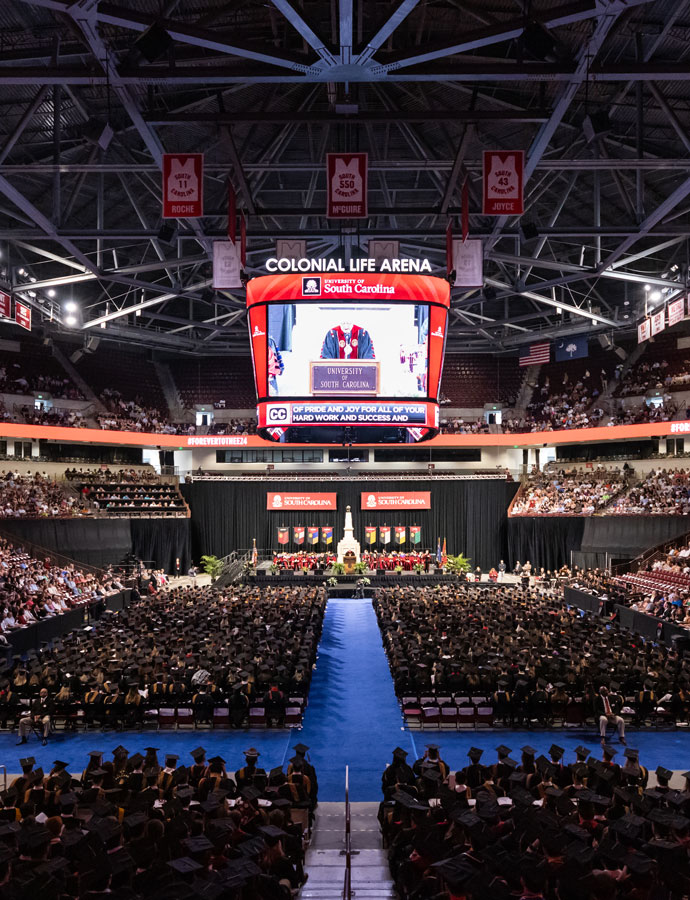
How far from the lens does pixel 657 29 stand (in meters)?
15.7

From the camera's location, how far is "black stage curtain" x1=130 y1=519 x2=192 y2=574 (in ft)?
128

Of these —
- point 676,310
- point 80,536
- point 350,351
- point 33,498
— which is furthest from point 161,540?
point 676,310

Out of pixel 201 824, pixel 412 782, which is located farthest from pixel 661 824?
pixel 201 824

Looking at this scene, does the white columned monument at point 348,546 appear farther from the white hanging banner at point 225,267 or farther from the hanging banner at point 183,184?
the hanging banner at point 183,184

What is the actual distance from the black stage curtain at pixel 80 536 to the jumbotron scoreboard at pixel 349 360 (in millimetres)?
16071

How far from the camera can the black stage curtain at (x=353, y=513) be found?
43438mm

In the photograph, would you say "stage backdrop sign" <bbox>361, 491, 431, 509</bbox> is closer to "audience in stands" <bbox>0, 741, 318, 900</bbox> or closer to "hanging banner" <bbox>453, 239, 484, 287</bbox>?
"hanging banner" <bbox>453, 239, 484, 287</bbox>

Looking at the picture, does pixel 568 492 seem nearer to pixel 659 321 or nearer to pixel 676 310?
pixel 659 321

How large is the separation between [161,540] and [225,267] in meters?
22.6

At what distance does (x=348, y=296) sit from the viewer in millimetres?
22016

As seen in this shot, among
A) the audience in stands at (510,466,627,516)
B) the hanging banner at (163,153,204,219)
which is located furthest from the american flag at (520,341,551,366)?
the hanging banner at (163,153,204,219)

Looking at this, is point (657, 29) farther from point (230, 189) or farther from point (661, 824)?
point (661, 824)

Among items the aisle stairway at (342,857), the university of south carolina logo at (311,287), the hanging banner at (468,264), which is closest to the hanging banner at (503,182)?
the hanging banner at (468,264)

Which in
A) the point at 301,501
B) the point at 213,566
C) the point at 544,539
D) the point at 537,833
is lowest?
the point at 213,566
